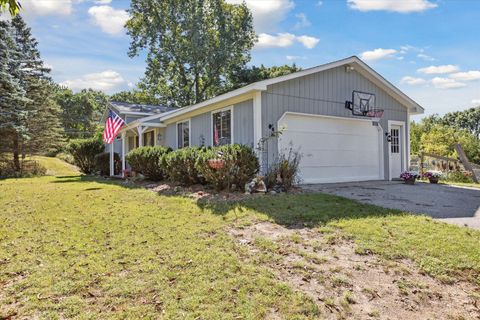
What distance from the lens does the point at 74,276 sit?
3412 millimetres

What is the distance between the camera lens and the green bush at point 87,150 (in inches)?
745

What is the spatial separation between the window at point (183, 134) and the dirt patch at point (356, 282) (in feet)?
29.7

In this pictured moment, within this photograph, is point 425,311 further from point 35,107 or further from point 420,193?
point 35,107

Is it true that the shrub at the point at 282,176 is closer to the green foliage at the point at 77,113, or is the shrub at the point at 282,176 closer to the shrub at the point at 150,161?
the shrub at the point at 150,161

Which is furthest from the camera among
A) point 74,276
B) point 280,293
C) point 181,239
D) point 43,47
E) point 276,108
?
point 43,47

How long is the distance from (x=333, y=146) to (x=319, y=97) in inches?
66.0

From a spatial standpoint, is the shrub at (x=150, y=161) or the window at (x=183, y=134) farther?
the window at (x=183, y=134)

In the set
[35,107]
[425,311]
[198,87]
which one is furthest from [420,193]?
[198,87]

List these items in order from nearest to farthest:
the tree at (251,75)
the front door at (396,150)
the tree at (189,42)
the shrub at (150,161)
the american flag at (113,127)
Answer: the shrub at (150,161)
the front door at (396,150)
the american flag at (113,127)
the tree at (189,42)
the tree at (251,75)

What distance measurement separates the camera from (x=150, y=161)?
11109 mm

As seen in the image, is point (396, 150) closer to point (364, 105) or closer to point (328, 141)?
point (364, 105)

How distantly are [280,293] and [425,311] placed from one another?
129 centimetres

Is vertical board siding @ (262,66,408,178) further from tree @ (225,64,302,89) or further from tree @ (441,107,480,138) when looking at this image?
tree @ (441,107,480,138)

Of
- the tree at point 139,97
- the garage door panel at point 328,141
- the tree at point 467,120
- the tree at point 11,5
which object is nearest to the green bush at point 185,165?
the garage door panel at point 328,141
